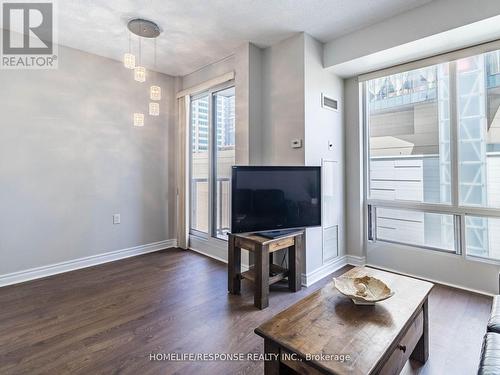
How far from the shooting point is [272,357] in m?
1.24

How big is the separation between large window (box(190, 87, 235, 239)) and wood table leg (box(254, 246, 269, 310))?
4.48 ft

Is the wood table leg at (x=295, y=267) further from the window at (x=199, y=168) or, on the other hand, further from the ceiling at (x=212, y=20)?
the ceiling at (x=212, y=20)

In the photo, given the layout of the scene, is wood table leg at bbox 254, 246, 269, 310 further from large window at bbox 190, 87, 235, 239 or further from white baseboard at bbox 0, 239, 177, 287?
white baseboard at bbox 0, 239, 177, 287

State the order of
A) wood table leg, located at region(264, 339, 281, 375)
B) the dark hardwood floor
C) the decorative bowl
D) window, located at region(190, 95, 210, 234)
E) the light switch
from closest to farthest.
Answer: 1. wood table leg, located at region(264, 339, 281, 375)
2. the decorative bowl
3. the dark hardwood floor
4. the light switch
5. window, located at region(190, 95, 210, 234)

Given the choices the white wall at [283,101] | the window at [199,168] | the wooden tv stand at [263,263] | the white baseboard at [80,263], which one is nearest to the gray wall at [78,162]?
the white baseboard at [80,263]

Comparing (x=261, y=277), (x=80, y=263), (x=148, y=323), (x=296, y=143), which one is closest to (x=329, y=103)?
(x=296, y=143)

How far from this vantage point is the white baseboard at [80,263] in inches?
115

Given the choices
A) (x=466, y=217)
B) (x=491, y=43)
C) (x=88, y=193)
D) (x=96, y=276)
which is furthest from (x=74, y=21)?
(x=466, y=217)

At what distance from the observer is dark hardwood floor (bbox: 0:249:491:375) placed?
1678 mm

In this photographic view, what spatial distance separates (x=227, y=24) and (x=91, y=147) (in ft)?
7.61

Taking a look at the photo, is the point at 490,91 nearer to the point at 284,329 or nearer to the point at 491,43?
the point at 491,43

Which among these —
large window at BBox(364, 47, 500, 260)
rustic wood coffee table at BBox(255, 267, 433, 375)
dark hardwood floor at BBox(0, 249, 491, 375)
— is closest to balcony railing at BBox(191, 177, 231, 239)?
dark hardwood floor at BBox(0, 249, 491, 375)

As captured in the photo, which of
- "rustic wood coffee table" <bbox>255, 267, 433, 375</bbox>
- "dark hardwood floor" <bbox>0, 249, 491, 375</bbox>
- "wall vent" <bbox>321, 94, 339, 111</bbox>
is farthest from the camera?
"wall vent" <bbox>321, 94, 339, 111</bbox>

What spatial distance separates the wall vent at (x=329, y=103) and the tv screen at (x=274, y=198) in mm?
885
